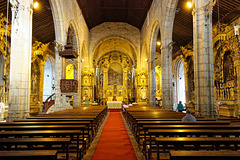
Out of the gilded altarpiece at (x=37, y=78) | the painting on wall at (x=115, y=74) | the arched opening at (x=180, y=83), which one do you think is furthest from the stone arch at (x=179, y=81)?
the gilded altarpiece at (x=37, y=78)

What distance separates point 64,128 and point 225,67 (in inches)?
470

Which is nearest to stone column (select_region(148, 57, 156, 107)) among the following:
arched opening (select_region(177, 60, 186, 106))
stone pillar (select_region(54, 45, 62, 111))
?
arched opening (select_region(177, 60, 186, 106))

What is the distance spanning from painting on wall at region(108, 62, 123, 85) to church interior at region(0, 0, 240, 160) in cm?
16

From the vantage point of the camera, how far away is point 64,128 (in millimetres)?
3902

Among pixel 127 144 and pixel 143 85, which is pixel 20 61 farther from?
pixel 143 85

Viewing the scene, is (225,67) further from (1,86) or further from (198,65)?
(1,86)

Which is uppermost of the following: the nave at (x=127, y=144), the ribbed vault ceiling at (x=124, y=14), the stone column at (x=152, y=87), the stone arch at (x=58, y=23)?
the ribbed vault ceiling at (x=124, y=14)

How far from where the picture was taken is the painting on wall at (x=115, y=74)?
29.9 m

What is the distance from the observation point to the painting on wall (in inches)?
1177

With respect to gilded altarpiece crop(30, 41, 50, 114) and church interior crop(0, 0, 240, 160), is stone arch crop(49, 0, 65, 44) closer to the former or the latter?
church interior crop(0, 0, 240, 160)

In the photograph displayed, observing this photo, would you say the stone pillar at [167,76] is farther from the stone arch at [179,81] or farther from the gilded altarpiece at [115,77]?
the gilded altarpiece at [115,77]

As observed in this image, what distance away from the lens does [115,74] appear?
30.1m

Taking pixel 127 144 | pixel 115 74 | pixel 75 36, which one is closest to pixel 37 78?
pixel 75 36

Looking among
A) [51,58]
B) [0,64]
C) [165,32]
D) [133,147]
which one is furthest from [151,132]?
[51,58]
